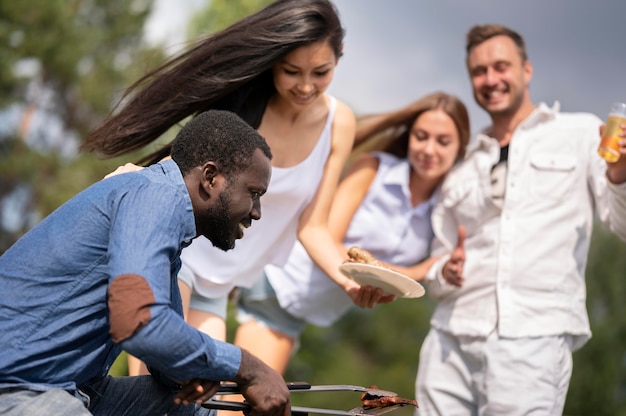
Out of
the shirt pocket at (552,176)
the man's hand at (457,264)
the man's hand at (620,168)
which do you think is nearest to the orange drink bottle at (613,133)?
the man's hand at (620,168)

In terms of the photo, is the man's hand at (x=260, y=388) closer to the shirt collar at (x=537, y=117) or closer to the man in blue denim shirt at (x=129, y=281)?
the man in blue denim shirt at (x=129, y=281)

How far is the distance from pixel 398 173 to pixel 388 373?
26.8 feet

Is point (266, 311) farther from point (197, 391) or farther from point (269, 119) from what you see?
point (197, 391)

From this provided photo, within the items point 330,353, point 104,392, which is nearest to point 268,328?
point 104,392

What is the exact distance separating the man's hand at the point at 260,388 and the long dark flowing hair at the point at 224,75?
1395 millimetres

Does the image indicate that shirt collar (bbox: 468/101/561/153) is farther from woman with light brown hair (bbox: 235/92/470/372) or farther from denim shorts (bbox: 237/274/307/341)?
denim shorts (bbox: 237/274/307/341)

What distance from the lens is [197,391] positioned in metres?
2.45

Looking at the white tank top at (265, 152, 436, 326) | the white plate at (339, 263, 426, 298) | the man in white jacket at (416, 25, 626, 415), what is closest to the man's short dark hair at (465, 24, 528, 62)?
the man in white jacket at (416, 25, 626, 415)

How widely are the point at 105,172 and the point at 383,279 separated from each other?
6917 mm

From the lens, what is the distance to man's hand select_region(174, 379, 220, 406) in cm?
245

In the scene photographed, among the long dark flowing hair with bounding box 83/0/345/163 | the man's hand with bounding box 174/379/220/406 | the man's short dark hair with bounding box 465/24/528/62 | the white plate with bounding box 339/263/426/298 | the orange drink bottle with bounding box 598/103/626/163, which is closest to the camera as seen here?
the man's hand with bounding box 174/379/220/406

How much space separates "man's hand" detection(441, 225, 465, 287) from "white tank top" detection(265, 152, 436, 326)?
0.43 metres

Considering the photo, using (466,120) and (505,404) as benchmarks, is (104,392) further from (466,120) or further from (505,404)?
(466,120)

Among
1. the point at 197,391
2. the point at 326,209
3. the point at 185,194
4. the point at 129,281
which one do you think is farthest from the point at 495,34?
the point at 129,281
